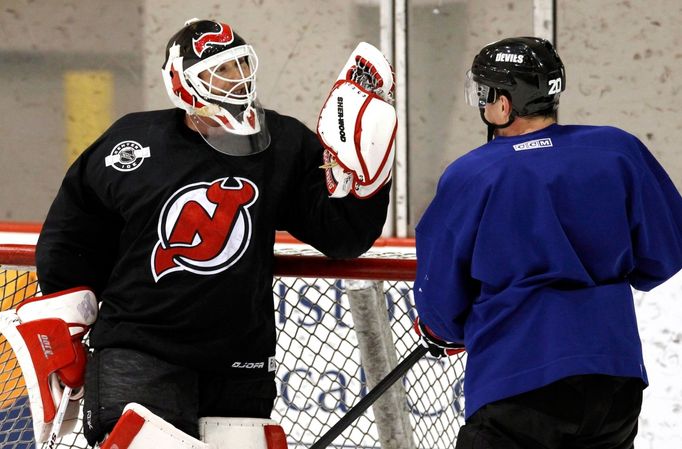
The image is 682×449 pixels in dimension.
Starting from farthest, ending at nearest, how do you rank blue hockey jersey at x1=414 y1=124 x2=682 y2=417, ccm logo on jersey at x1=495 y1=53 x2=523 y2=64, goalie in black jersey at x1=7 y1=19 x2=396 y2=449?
goalie in black jersey at x1=7 y1=19 x2=396 y2=449, ccm logo on jersey at x1=495 y1=53 x2=523 y2=64, blue hockey jersey at x1=414 y1=124 x2=682 y2=417

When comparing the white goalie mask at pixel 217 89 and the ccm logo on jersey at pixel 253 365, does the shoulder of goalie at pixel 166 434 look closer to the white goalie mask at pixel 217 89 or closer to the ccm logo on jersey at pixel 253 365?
the ccm logo on jersey at pixel 253 365

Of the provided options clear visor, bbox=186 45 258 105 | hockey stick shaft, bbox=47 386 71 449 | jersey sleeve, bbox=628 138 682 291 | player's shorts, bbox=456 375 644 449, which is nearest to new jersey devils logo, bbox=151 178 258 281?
clear visor, bbox=186 45 258 105

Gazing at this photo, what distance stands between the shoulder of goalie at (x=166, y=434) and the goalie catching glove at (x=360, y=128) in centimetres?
42

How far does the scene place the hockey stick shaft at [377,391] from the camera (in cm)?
197

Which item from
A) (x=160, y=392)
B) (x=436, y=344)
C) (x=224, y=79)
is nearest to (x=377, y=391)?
(x=436, y=344)

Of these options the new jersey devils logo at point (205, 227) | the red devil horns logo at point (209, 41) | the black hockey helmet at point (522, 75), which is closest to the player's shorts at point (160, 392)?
the new jersey devils logo at point (205, 227)

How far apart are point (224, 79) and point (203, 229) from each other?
0.26m

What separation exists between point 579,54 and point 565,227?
2.56m

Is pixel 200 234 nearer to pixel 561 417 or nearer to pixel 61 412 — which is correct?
pixel 61 412

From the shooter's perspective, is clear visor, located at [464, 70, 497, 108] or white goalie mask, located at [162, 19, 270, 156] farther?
white goalie mask, located at [162, 19, 270, 156]

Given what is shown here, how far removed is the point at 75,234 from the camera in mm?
1924

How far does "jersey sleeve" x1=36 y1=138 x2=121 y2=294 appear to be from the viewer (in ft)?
6.30

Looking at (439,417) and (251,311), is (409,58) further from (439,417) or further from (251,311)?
(251,311)

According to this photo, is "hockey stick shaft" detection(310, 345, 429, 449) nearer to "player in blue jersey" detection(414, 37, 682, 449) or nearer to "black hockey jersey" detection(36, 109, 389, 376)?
"black hockey jersey" detection(36, 109, 389, 376)
